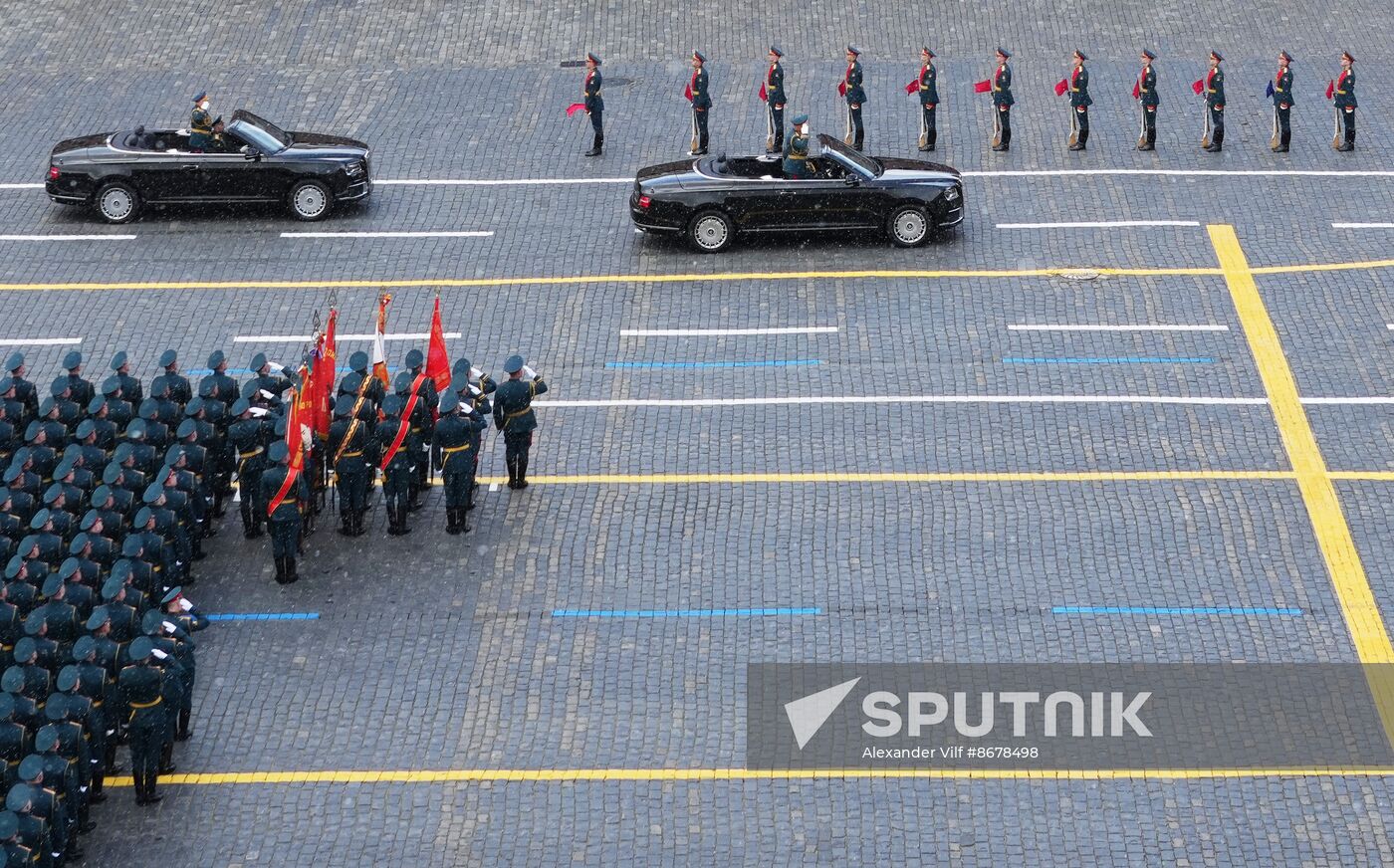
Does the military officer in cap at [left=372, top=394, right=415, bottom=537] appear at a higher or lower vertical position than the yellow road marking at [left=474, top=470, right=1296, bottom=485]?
lower

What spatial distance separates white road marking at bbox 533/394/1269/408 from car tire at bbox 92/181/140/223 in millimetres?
8012

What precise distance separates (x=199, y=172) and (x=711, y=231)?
23.6 feet

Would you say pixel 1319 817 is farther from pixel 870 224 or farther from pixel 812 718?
pixel 870 224

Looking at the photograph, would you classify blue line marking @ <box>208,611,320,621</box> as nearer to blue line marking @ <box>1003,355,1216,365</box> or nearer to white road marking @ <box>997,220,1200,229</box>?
blue line marking @ <box>1003,355,1216,365</box>

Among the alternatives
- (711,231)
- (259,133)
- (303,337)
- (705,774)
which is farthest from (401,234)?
(705,774)

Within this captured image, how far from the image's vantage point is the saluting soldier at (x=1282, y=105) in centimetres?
2959

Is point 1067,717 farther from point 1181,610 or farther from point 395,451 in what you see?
point 395,451

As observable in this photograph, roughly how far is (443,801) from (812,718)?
11.3 feet

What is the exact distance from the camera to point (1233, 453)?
2253 centimetres

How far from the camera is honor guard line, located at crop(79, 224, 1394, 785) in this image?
17.6 m

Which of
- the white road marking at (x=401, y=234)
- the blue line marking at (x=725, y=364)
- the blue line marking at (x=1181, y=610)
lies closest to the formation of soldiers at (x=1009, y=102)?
the white road marking at (x=401, y=234)

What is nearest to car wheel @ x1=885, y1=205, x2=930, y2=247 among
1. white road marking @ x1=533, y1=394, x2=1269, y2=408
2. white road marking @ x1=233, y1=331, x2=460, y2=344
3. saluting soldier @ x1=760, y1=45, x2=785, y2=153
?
saluting soldier @ x1=760, y1=45, x2=785, y2=153

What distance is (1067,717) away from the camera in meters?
18.3

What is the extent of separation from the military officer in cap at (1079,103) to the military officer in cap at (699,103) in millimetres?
5470
